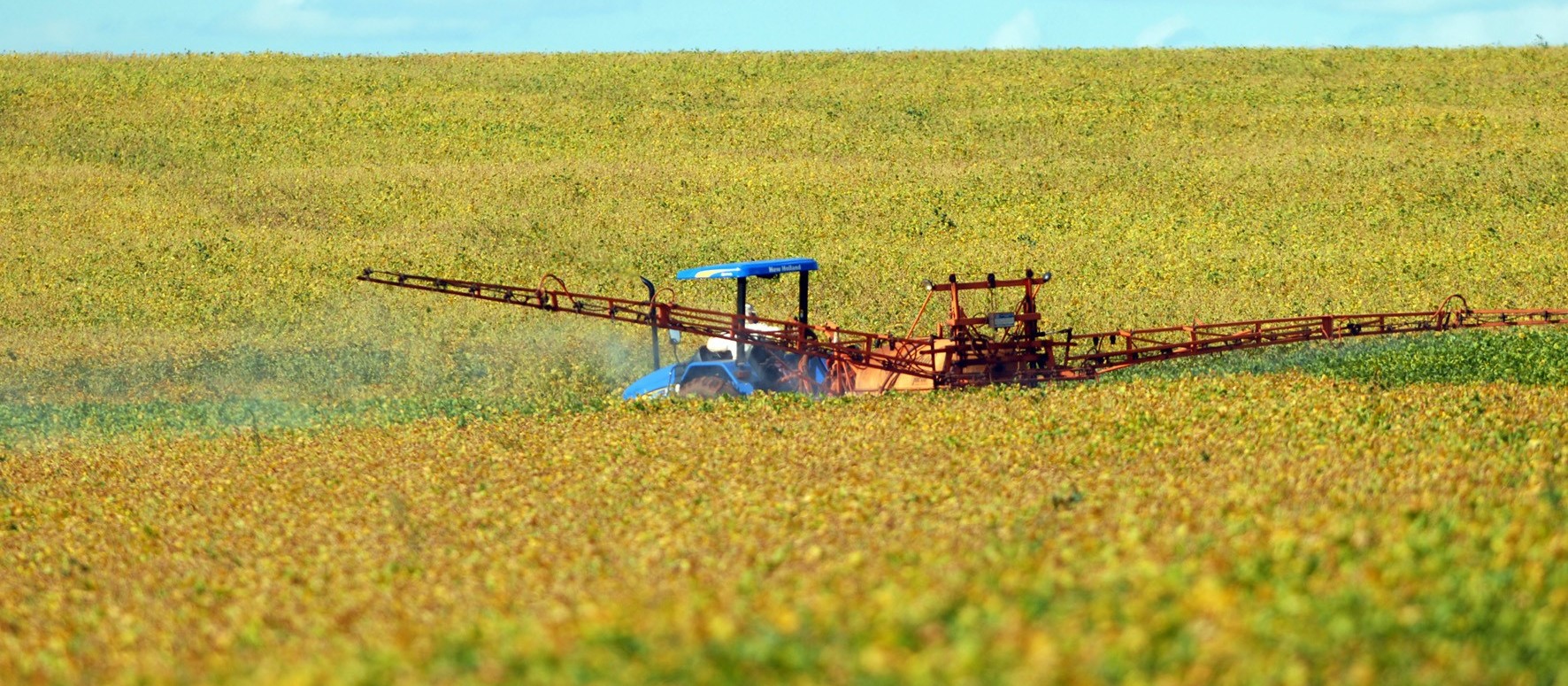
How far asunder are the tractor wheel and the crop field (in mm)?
1195

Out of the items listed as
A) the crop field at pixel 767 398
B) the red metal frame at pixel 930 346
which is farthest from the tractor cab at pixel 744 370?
the crop field at pixel 767 398

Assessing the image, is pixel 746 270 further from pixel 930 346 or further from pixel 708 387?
pixel 930 346

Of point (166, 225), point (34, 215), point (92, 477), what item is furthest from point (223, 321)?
point (92, 477)

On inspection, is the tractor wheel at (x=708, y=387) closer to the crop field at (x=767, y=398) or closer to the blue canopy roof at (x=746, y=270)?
the crop field at (x=767, y=398)

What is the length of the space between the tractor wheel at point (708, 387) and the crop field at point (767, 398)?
120 cm

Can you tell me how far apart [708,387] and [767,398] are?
151 centimetres

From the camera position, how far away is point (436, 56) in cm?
6794

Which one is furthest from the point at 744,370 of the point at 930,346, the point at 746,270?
the point at 930,346

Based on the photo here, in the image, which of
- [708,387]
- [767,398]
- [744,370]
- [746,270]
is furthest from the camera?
[744,370]

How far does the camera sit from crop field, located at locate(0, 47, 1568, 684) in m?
7.16

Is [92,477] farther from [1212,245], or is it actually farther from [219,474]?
[1212,245]

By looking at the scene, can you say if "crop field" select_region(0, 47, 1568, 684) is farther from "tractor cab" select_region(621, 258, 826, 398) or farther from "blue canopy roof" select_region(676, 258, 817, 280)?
"blue canopy roof" select_region(676, 258, 817, 280)

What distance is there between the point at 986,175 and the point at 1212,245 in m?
9.32

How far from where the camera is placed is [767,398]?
1975 centimetres
